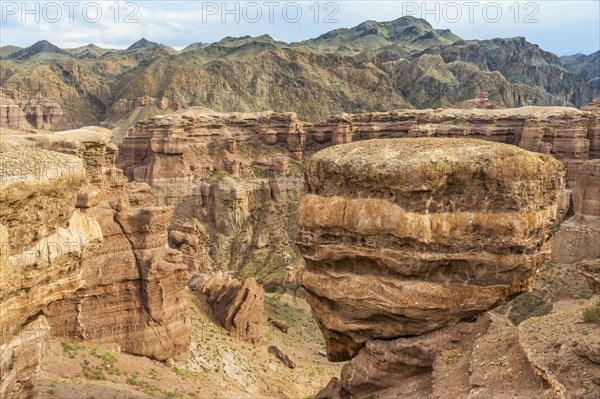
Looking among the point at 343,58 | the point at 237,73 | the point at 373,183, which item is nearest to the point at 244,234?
the point at 373,183

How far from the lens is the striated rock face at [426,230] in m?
17.3

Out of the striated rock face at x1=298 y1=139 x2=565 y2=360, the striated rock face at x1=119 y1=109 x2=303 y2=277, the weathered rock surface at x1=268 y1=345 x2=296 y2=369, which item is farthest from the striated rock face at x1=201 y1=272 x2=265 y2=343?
the striated rock face at x1=119 y1=109 x2=303 y2=277

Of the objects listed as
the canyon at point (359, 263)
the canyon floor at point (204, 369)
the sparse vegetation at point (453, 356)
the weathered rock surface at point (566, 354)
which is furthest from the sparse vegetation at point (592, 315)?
the canyon floor at point (204, 369)

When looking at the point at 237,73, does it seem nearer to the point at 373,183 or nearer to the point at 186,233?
the point at 186,233

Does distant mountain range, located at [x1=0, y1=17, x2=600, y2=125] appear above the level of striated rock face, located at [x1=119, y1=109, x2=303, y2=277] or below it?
above

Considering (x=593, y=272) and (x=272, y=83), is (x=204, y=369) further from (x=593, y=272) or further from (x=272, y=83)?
(x=272, y=83)

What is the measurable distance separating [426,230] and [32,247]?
11010mm

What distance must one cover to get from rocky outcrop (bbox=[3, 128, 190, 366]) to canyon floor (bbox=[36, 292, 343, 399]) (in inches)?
55.7

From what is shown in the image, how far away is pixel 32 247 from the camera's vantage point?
11.6 m

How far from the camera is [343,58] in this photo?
159m

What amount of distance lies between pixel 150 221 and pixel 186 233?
74.9 ft

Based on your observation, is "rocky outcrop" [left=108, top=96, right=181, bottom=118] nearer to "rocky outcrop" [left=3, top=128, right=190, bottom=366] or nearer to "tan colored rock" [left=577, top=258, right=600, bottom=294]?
"rocky outcrop" [left=3, top=128, right=190, bottom=366]

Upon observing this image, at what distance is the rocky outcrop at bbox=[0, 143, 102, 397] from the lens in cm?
1091

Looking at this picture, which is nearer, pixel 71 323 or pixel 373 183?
pixel 373 183
